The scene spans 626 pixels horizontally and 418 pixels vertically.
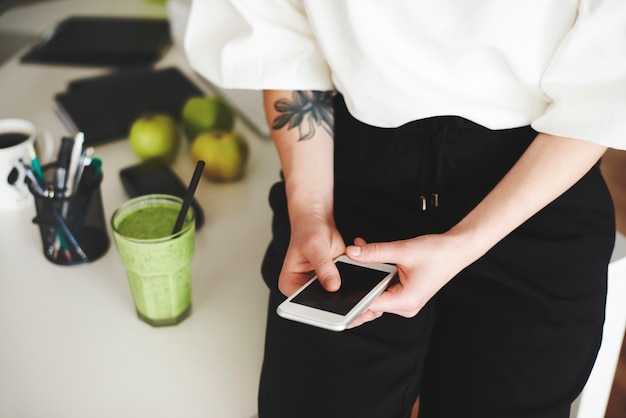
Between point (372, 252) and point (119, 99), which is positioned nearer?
point (372, 252)

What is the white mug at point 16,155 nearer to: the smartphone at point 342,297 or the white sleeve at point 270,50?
the white sleeve at point 270,50

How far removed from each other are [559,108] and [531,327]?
0.78 feet

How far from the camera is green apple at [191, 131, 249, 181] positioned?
100 cm

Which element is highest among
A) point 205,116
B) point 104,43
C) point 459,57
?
point 459,57

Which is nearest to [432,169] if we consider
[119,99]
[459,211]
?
[459,211]

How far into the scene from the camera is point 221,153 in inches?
39.2

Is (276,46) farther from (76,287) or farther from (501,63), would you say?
(76,287)

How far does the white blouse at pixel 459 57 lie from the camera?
627mm

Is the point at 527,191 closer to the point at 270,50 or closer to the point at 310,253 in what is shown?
the point at 310,253

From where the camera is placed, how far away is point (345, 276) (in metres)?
0.66

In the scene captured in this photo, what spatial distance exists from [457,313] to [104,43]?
1044 millimetres

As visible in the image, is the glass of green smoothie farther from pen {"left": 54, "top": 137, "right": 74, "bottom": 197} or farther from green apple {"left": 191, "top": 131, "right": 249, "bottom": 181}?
green apple {"left": 191, "top": 131, "right": 249, "bottom": 181}

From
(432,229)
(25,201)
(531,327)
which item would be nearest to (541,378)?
(531,327)

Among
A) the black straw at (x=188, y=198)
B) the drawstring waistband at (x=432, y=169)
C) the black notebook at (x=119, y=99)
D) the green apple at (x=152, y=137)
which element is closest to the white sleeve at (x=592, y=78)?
the drawstring waistband at (x=432, y=169)
